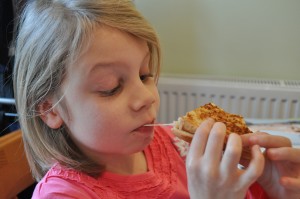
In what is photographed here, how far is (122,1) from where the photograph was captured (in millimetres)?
713

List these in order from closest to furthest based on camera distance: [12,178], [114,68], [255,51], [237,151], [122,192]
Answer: [237,151] < [114,68] < [122,192] < [12,178] < [255,51]

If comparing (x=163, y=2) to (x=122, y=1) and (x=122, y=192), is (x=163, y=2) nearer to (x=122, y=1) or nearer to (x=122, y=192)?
(x=122, y=1)

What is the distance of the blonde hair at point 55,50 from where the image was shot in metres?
0.65

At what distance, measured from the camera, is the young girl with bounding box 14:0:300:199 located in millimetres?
589

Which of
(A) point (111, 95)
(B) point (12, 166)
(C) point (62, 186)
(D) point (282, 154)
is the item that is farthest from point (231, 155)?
(B) point (12, 166)

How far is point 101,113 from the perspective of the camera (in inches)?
25.6

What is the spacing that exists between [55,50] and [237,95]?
121cm

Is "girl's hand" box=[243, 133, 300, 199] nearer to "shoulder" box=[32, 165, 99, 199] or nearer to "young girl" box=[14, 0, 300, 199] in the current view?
"young girl" box=[14, 0, 300, 199]

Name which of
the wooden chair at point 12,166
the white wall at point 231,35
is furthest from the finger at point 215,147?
the white wall at point 231,35

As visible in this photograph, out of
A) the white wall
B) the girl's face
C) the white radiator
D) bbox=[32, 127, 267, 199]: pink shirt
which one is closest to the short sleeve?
bbox=[32, 127, 267, 199]: pink shirt

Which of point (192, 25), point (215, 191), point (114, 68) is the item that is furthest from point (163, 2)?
point (215, 191)

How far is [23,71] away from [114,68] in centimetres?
23

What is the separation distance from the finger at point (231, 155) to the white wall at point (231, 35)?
1.28 m

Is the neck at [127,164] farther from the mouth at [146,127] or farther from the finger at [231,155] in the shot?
the finger at [231,155]
